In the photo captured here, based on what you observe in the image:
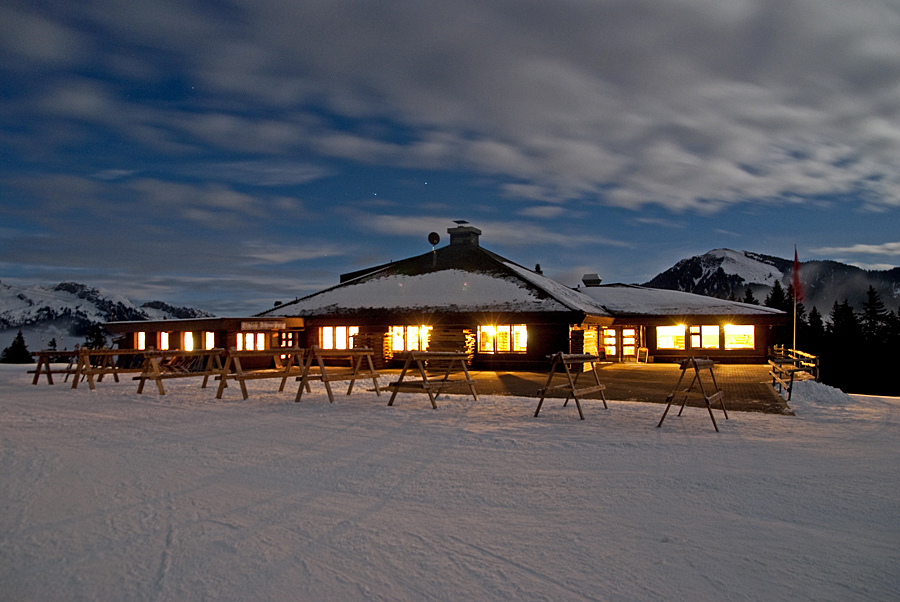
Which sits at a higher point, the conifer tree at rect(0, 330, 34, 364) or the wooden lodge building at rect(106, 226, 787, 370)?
the wooden lodge building at rect(106, 226, 787, 370)

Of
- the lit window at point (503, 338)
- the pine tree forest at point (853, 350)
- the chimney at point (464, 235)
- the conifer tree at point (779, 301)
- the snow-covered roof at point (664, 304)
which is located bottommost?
the pine tree forest at point (853, 350)

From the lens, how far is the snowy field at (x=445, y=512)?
3676 mm

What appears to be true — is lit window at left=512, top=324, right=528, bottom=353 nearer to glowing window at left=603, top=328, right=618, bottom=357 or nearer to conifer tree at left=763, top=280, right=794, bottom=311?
glowing window at left=603, top=328, right=618, bottom=357

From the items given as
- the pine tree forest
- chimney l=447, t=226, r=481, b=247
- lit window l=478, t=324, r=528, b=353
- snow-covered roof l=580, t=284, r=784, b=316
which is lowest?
the pine tree forest

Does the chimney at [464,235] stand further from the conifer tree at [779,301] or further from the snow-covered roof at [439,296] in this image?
the conifer tree at [779,301]

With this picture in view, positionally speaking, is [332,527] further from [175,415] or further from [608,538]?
[175,415]

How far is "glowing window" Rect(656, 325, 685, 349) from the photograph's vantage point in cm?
3169

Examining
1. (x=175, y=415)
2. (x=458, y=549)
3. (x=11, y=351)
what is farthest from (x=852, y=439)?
(x=11, y=351)

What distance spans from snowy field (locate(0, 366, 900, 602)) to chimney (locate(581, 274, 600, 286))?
1314 inches

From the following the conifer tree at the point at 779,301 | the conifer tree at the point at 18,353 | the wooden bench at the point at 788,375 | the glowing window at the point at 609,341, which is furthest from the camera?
the conifer tree at the point at 779,301

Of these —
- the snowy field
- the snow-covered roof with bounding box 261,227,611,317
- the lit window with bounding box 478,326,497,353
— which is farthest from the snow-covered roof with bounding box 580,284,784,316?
the snowy field

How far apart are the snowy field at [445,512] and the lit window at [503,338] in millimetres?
16485

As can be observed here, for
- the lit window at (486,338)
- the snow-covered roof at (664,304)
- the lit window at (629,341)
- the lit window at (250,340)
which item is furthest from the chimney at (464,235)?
the lit window at (250,340)

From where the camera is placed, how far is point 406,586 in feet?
11.9
